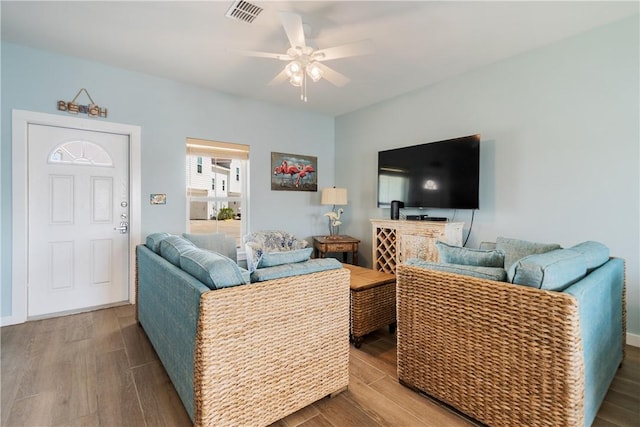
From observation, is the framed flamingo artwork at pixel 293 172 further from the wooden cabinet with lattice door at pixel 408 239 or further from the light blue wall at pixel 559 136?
the light blue wall at pixel 559 136

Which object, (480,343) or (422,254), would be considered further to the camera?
(422,254)

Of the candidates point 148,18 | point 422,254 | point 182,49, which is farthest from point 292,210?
point 148,18

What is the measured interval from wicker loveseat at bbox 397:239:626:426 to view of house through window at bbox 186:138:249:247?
2.99 meters

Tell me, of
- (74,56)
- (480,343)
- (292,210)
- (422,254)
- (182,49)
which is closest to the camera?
(480,343)

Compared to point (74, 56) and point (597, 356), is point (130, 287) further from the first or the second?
point (597, 356)

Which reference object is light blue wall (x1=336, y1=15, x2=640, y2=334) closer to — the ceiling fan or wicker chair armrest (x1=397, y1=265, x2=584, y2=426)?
the ceiling fan

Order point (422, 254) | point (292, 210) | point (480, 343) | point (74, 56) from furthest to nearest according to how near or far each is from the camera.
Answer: point (292, 210)
point (422, 254)
point (74, 56)
point (480, 343)

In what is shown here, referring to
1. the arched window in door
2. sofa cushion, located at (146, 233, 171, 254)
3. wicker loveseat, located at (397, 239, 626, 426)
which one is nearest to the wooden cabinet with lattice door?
wicker loveseat, located at (397, 239, 626, 426)

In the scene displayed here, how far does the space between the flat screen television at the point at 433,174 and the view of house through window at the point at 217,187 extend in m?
2.02

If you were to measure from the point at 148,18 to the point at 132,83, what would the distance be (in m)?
1.25

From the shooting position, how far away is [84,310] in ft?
10.5

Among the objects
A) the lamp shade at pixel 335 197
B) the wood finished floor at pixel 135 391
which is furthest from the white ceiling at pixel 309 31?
the wood finished floor at pixel 135 391

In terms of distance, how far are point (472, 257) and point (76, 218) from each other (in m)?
3.80

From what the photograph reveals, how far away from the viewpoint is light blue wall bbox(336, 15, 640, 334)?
245 centimetres
